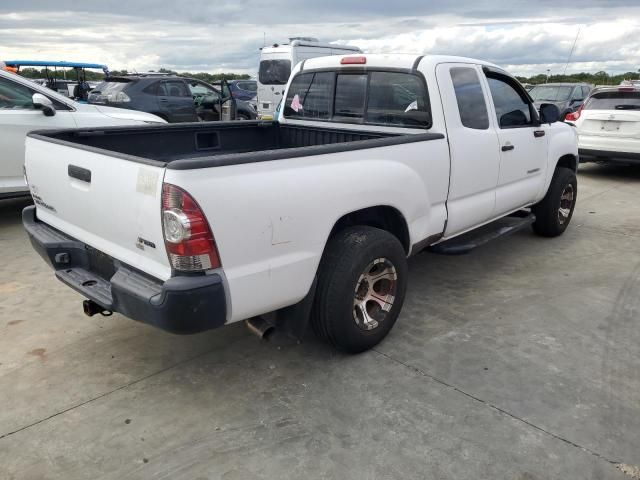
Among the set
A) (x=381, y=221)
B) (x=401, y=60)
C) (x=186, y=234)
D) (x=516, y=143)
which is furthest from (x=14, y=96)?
(x=516, y=143)

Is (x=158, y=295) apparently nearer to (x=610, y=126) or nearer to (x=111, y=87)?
(x=610, y=126)

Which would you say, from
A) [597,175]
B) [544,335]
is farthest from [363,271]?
[597,175]

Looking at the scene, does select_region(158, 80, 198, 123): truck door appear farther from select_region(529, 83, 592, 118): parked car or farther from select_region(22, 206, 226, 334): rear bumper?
select_region(22, 206, 226, 334): rear bumper

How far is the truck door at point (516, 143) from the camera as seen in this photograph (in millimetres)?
4445

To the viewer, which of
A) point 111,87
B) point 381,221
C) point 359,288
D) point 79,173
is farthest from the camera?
point 111,87

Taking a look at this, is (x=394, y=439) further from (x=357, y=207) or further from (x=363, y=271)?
(x=357, y=207)

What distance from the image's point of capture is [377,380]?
313 centimetres

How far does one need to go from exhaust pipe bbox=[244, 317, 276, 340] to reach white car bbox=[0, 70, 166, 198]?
4288mm

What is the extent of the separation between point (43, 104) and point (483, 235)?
4970 mm

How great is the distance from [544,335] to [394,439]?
1.61 metres

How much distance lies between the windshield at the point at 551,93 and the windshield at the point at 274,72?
631 cm

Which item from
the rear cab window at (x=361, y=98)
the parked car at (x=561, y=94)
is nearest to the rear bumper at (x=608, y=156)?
the parked car at (x=561, y=94)

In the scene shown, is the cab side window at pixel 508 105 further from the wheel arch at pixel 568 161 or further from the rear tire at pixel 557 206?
the wheel arch at pixel 568 161

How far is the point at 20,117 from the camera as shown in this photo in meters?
5.98
